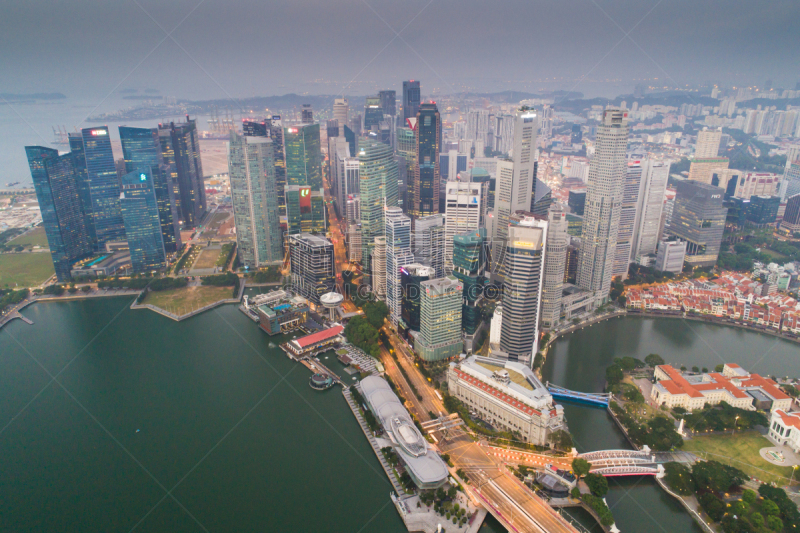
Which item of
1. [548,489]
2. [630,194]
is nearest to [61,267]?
[548,489]

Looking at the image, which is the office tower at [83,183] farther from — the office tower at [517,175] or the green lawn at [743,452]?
the green lawn at [743,452]

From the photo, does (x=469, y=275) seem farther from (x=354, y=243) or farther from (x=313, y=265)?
(x=354, y=243)

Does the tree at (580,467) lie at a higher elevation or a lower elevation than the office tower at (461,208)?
lower

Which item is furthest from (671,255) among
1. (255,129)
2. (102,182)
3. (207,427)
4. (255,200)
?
(102,182)

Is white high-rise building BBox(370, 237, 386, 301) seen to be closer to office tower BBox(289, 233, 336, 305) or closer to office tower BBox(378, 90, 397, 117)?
office tower BBox(289, 233, 336, 305)

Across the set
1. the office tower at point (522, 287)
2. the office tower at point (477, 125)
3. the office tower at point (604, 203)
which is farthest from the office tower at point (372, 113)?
the office tower at point (522, 287)

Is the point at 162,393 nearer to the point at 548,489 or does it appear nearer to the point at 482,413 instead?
the point at 482,413
